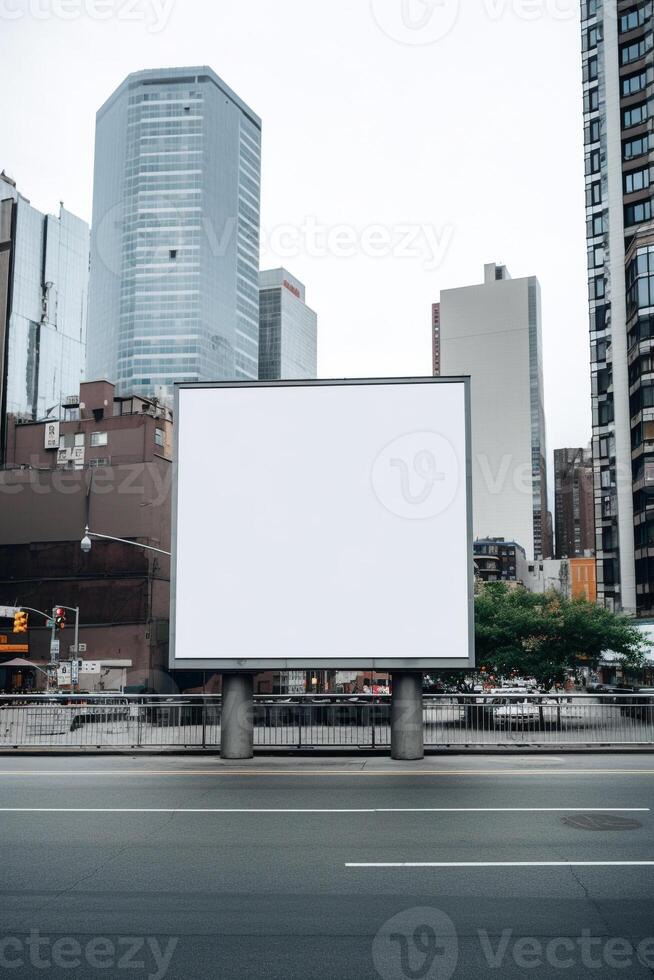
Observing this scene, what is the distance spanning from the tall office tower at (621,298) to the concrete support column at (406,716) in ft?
158

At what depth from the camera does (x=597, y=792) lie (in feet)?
53.3

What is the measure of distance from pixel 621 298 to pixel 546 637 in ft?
142

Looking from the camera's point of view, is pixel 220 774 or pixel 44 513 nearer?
pixel 220 774

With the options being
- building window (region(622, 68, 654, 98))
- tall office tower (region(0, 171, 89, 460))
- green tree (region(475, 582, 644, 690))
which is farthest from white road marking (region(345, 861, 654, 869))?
tall office tower (region(0, 171, 89, 460))

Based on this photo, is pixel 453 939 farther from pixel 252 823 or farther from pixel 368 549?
pixel 368 549

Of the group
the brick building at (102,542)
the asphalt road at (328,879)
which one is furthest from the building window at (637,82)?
the asphalt road at (328,879)

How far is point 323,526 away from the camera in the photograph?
21.0 metres

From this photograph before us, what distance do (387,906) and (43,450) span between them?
3153 inches

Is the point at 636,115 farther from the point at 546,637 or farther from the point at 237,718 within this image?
the point at 237,718

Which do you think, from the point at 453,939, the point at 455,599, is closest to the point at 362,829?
the point at 453,939

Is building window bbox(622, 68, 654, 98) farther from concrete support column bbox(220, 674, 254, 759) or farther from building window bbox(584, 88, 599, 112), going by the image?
concrete support column bbox(220, 674, 254, 759)

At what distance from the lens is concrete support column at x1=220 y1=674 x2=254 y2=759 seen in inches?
834

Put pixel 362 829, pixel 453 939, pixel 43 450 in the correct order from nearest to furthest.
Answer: pixel 453 939, pixel 362 829, pixel 43 450

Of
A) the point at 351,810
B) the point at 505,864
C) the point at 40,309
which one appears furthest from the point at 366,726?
the point at 40,309
